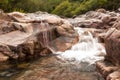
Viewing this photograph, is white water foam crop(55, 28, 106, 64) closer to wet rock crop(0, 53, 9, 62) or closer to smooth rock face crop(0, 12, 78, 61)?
smooth rock face crop(0, 12, 78, 61)

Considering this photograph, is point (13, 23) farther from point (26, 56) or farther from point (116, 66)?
point (116, 66)

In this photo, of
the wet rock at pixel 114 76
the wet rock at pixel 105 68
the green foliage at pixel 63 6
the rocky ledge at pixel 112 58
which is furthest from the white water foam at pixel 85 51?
the green foliage at pixel 63 6

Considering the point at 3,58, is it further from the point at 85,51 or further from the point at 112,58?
the point at 112,58

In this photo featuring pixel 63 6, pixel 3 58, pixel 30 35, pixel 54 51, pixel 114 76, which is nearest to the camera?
pixel 114 76

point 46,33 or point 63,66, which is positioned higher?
point 46,33

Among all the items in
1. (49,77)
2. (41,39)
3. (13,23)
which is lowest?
(49,77)

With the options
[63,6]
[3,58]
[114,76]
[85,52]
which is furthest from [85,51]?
[63,6]

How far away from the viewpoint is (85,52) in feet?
59.5

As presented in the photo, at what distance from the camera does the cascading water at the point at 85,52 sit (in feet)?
51.3

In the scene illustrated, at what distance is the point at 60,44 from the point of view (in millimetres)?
19047

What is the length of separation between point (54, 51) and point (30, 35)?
6.85 ft

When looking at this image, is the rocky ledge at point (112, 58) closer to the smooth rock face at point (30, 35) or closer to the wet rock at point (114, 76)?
the wet rock at point (114, 76)

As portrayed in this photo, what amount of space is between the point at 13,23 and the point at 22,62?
4.08 meters

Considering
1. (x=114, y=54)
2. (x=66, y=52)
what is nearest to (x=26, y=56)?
(x=66, y=52)
